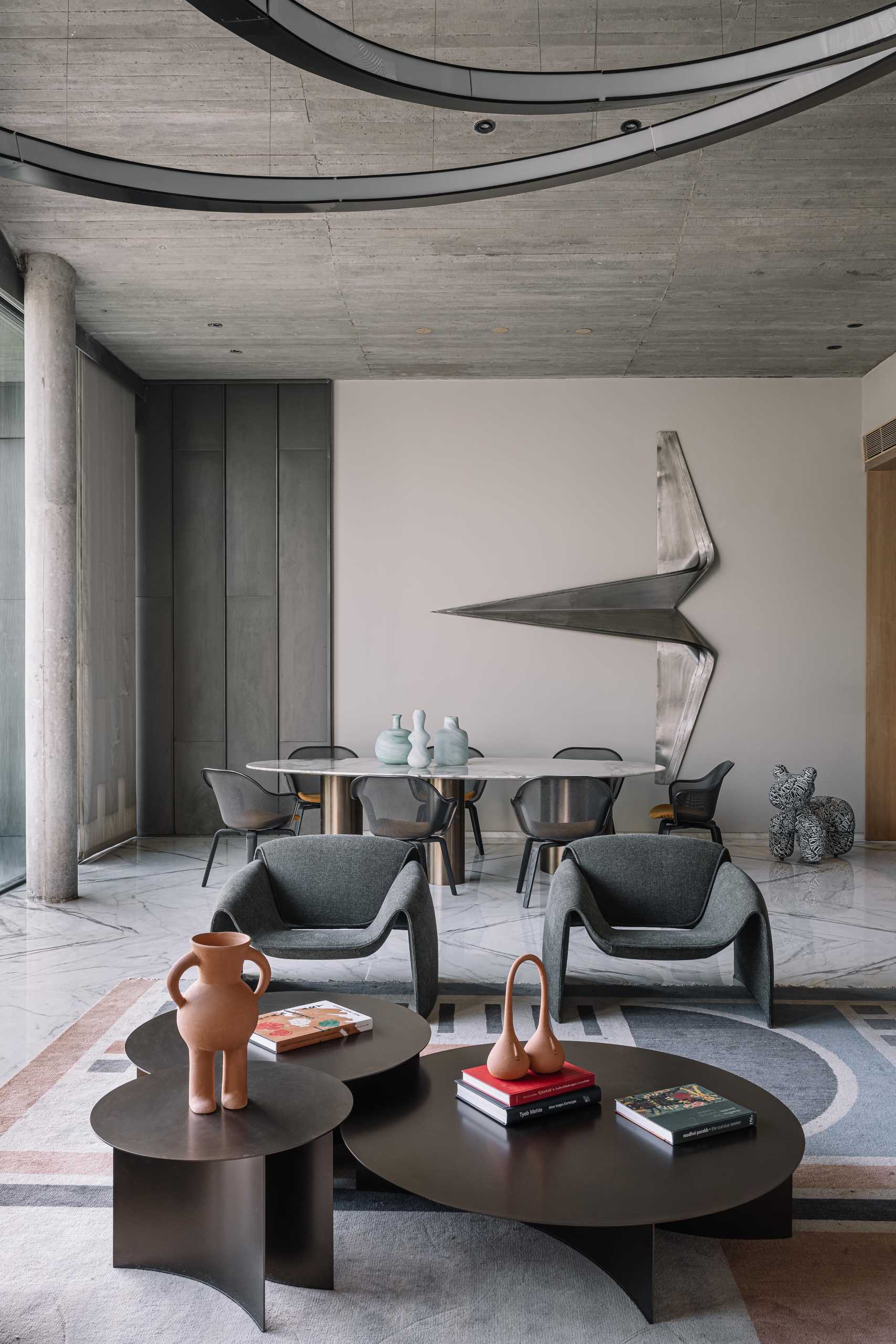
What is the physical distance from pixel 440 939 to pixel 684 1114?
9.58 feet

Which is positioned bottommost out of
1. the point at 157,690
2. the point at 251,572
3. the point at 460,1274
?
the point at 460,1274

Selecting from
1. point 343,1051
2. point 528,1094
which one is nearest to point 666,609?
point 343,1051

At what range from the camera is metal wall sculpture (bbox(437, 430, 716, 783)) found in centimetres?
843

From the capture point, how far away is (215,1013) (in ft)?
7.32

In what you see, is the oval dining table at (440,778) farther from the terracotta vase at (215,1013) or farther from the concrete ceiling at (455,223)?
the terracotta vase at (215,1013)

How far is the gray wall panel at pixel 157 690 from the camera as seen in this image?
857cm

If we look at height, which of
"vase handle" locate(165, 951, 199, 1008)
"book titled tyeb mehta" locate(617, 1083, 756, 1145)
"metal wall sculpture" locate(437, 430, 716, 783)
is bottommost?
"book titled tyeb mehta" locate(617, 1083, 756, 1145)

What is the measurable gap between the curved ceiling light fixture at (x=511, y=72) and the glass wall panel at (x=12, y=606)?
147 inches

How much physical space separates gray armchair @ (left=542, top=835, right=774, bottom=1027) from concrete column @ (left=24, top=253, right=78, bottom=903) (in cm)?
326

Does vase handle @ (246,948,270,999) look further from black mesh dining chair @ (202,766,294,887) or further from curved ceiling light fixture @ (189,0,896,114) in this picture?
black mesh dining chair @ (202,766,294,887)

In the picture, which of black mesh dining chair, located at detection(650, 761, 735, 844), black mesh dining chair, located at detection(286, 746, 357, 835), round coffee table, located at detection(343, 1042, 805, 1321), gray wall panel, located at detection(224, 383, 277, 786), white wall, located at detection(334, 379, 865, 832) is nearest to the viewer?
round coffee table, located at detection(343, 1042, 805, 1321)

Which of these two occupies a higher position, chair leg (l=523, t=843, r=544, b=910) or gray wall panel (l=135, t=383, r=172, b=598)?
gray wall panel (l=135, t=383, r=172, b=598)

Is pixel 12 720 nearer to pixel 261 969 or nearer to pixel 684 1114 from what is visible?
pixel 261 969

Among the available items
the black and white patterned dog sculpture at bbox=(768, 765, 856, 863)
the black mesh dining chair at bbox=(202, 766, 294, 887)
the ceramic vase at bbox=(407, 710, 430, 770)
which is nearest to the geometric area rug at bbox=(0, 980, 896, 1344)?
the black mesh dining chair at bbox=(202, 766, 294, 887)
